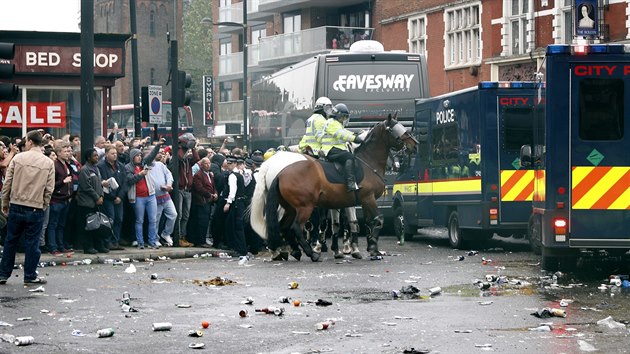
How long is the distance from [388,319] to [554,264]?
18.5 feet

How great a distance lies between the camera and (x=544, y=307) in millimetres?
13023

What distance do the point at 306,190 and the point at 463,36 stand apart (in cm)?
3265

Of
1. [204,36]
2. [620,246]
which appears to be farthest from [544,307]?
[204,36]

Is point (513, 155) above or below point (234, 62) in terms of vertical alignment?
below

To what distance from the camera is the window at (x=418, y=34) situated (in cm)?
5497

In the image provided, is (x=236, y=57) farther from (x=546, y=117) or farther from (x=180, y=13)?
(x=546, y=117)

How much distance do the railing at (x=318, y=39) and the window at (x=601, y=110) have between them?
43.7m

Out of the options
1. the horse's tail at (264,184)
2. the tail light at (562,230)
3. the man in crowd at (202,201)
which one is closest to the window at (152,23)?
the man in crowd at (202,201)

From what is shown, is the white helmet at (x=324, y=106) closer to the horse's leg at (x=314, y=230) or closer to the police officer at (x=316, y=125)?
the police officer at (x=316, y=125)

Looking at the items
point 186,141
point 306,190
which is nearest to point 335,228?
point 306,190

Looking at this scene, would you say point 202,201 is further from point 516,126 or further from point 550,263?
point 550,263

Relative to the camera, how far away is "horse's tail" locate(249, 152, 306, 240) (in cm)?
1975

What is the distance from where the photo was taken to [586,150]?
1623 centimetres

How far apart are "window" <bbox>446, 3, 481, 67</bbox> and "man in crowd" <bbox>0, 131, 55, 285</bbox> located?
35484mm
